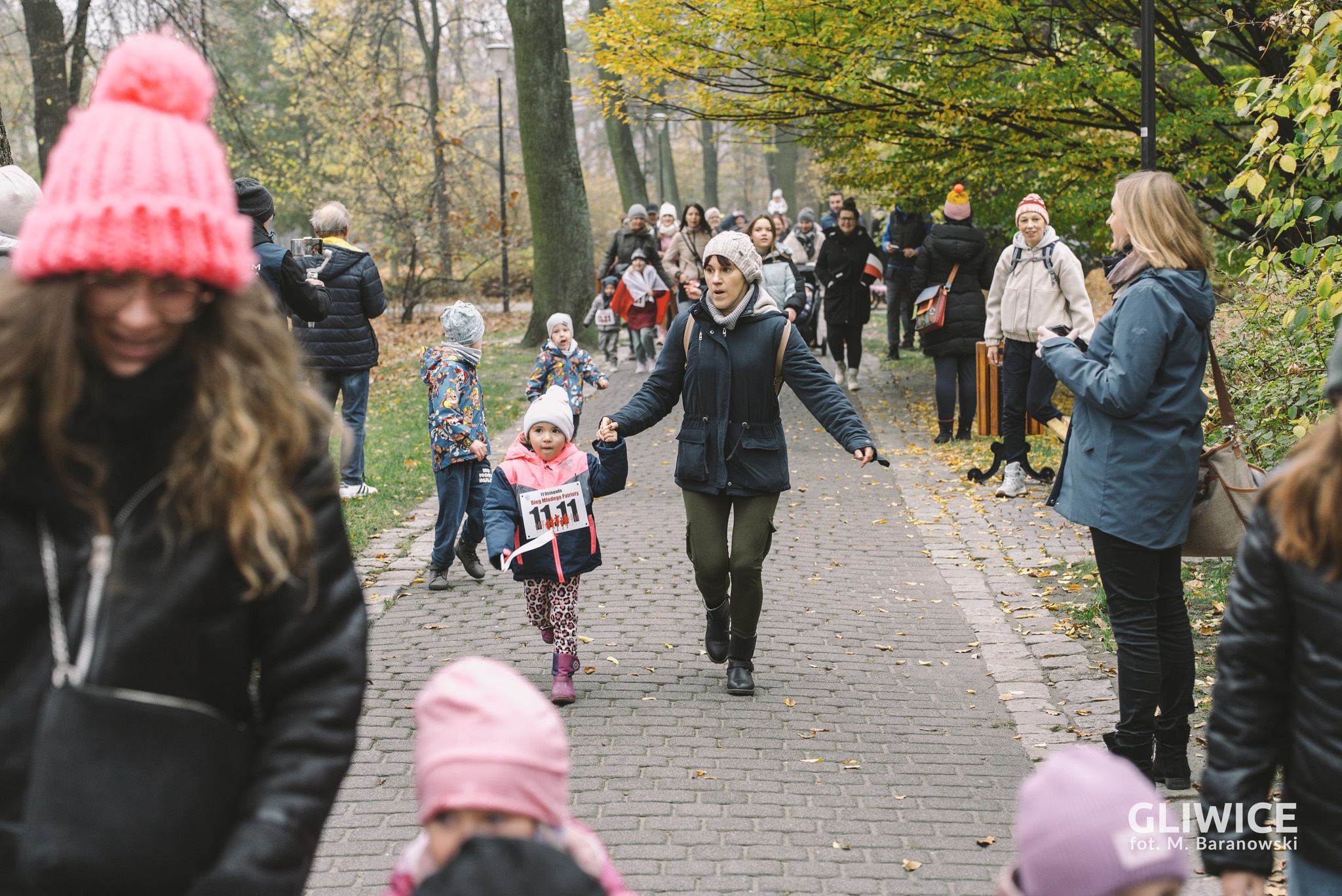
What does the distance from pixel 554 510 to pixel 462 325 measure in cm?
227

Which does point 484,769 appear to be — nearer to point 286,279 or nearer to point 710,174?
point 286,279

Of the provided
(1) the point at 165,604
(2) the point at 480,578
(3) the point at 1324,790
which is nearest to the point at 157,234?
(1) the point at 165,604

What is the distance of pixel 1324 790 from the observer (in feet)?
8.36

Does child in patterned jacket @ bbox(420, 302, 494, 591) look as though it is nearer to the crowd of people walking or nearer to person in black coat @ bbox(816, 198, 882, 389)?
the crowd of people walking

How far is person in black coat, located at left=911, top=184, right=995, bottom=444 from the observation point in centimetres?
1216

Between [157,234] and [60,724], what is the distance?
0.73 m

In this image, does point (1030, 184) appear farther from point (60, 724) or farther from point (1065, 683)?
point (60, 724)

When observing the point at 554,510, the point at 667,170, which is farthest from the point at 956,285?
the point at 667,170

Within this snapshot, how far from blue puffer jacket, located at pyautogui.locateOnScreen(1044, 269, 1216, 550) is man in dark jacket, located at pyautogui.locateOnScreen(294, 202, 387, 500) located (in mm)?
6052

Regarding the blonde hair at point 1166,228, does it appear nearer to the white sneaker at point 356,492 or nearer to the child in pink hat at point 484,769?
the child in pink hat at point 484,769

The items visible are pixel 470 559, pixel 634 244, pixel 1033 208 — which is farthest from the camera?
pixel 634 244

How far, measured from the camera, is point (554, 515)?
245 inches

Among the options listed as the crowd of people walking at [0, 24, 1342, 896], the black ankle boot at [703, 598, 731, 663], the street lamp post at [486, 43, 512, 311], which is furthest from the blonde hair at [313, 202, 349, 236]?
the street lamp post at [486, 43, 512, 311]

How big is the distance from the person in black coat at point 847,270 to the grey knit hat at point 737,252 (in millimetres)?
8822
